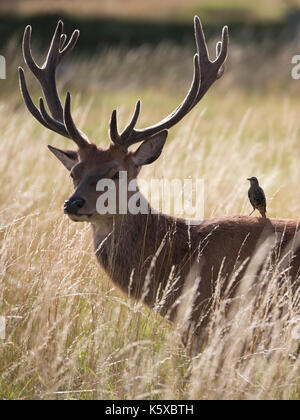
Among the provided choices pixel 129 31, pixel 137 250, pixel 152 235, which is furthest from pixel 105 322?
pixel 129 31

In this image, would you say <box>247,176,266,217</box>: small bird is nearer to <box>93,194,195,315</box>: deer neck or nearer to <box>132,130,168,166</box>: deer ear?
<box>93,194,195,315</box>: deer neck

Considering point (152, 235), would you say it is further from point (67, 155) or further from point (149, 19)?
point (149, 19)

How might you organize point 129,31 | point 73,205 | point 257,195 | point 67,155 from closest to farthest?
point 73,205
point 257,195
point 67,155
point 129,31

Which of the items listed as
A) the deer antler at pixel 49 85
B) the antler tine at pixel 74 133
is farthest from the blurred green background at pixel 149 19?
the antler tine at pixel 74 133

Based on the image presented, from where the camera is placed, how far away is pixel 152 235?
14.4 ft

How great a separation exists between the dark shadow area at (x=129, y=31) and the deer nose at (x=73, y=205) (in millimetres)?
12617

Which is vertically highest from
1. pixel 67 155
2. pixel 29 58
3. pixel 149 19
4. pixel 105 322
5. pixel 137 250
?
pixel 149 19

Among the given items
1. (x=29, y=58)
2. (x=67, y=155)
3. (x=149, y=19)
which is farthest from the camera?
(x=149, y=19)

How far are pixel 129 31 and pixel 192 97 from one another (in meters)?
17.6

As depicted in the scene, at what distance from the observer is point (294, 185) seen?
716 cm

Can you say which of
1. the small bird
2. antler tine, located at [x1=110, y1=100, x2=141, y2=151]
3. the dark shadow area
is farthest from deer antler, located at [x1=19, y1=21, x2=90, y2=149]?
the dark shadow area

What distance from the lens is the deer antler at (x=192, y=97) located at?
4.31m

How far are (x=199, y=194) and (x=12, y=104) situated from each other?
4.62 metres
